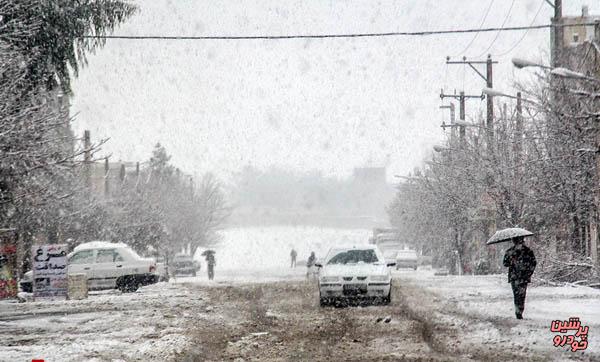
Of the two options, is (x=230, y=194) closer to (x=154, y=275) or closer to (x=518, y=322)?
(x=154, y=275)

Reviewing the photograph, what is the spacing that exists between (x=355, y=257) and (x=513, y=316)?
612 centimetres

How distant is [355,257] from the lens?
22.8 meters

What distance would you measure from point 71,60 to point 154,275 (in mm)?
8597

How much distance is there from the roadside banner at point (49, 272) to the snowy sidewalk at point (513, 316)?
10.5 meters

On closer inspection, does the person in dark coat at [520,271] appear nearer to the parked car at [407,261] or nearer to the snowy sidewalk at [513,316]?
the snowy sidewalk at [513,316]

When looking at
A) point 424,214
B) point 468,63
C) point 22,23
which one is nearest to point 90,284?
point 22,23

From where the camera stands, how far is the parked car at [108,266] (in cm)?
2745

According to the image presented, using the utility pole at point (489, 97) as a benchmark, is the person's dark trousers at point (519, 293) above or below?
below

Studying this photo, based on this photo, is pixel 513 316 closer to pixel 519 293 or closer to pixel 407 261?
pixel 519 293

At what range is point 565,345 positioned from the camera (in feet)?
42.6
